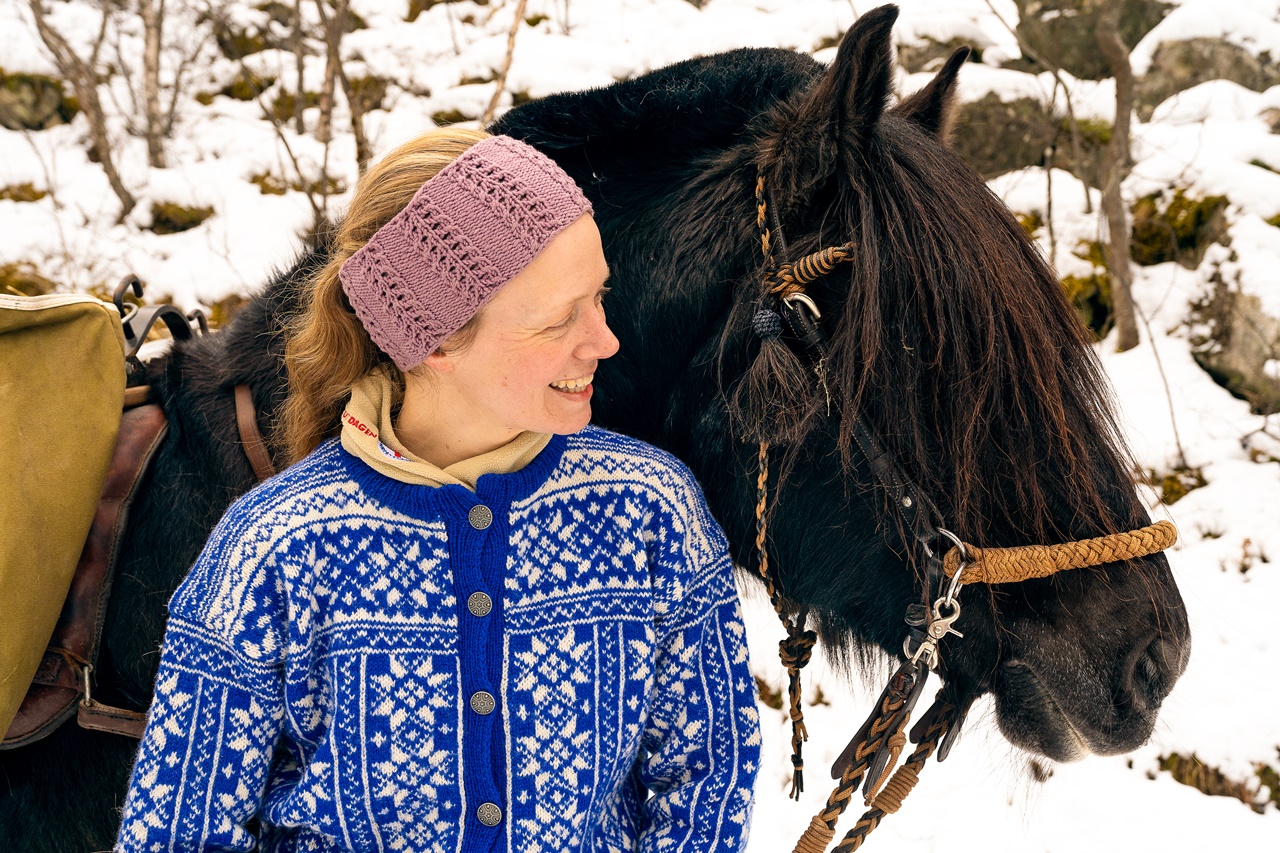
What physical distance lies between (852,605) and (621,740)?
45cm

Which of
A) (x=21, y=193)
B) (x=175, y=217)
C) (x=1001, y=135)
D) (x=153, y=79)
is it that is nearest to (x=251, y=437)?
(x=1001, y=135)

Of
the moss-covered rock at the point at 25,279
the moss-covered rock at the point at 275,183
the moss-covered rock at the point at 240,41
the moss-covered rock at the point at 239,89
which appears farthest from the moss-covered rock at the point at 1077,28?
the moss-covered rock at the point at 240,41

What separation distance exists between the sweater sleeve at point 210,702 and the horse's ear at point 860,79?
998 mm

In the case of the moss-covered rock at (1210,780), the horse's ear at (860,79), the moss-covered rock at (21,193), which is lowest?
the moss-covered rock at (1210,780)

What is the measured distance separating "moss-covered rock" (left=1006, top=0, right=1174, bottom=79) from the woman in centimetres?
544

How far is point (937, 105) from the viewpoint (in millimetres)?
1595

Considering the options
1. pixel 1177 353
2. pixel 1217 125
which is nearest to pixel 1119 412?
pixel 1177 353

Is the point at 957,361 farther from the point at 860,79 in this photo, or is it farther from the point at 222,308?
the point at 222,308

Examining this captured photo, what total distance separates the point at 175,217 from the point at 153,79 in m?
1.44

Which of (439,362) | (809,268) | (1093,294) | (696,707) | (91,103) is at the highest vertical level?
(809,268)

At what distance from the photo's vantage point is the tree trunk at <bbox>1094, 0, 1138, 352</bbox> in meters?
4.48

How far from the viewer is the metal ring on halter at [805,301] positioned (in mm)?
A: 1305

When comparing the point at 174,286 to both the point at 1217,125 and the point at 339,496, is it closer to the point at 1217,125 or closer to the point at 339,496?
the point at 339,496

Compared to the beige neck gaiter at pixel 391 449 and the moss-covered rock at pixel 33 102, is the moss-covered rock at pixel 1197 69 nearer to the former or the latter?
the beige neck gaiter at pixel 391 449
